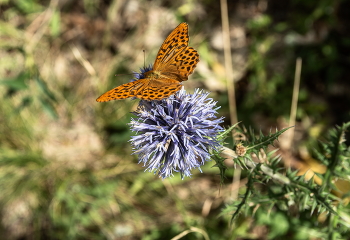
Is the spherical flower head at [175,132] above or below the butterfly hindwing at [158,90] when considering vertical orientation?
below

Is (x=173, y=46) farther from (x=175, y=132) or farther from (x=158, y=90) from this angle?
(x=175, y=132)

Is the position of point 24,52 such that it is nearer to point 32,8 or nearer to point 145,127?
point 32,8

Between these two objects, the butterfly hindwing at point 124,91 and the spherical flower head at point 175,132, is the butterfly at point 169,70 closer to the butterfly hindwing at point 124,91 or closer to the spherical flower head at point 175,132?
the butterfly hindwing at point 124,91

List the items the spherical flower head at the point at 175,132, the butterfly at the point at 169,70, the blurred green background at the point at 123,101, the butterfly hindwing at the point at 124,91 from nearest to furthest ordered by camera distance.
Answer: the butterfly hindwing at the point at 124,91 → the butterfly at the point at 169,70 → the spherical flower head at the point at 175,132 → the blurred green background at the point at 123,101

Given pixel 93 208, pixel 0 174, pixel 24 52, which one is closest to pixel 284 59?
pixel 93 208

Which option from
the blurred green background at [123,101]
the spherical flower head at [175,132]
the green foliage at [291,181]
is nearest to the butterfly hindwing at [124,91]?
the spherical flower head at [175,132]

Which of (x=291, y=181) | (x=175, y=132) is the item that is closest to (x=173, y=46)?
(x=175, y=132)
